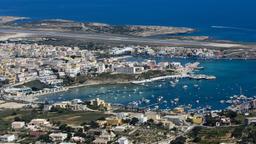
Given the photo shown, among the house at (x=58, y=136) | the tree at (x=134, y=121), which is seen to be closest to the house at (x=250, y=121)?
the tree at (x=134, y=121)

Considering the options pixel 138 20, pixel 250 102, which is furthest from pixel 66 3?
pixel 250 102

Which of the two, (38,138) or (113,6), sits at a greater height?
(113,6)

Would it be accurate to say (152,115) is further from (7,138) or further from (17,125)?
(7,138)

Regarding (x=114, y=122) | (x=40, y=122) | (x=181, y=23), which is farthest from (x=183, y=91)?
(x=181, y=23)

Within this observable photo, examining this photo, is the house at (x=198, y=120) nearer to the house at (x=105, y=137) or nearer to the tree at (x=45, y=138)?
the house at (x=105, y=137)

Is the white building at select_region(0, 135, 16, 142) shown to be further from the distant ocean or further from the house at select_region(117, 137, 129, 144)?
the distant ocean

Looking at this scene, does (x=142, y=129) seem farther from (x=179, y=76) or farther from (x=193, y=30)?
(x=193, y=30)

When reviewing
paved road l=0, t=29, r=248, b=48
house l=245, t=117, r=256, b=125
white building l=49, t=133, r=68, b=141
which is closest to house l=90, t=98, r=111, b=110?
white building l=49, t=133, r=68, b=141
